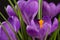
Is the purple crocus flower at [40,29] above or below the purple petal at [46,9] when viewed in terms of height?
below

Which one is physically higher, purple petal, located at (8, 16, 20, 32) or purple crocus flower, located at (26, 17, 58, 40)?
purple petal, located at (8, 16, 20, 32)

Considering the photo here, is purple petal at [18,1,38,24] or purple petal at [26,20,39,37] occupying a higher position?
purple petal at [18,1,38,24]

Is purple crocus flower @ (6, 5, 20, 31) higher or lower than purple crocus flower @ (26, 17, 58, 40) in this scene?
higher

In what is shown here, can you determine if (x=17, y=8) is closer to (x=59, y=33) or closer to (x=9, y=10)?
(x=9, y=10)

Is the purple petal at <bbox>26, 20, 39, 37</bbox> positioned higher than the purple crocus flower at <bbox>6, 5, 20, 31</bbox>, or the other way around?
the purple crocus flower at <bbox>6, 5, 20, 31</bbox>

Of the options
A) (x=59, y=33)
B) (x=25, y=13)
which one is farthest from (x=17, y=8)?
(x=59, y=33)

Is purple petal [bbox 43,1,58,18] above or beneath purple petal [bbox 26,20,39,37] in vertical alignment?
above

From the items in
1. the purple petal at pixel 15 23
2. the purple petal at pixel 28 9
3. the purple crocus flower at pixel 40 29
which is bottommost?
the purple crocus flower at pixel 40 29

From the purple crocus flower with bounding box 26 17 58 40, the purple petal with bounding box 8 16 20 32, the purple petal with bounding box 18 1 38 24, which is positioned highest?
the purple petal with bounding box 18 1 38 24
